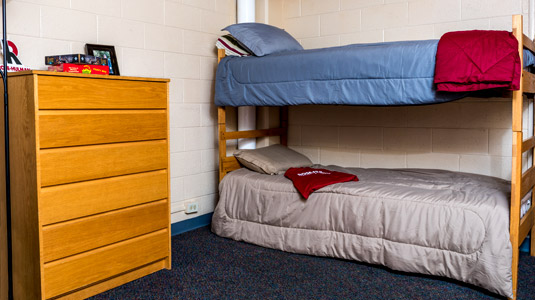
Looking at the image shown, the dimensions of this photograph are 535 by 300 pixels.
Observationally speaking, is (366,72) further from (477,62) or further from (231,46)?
(231,46)

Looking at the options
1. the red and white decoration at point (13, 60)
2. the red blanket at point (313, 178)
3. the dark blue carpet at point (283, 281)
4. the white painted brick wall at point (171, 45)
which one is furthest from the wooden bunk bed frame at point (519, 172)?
the red and white decoration at point (13, 60)

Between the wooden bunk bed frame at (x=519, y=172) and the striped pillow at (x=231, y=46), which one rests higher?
the striped pillow at (x=231, y=46)

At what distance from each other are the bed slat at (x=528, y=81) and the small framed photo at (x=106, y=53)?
6.82 ft

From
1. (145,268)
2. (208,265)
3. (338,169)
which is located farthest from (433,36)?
(145,268)

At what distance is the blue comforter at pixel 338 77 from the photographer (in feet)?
7.78

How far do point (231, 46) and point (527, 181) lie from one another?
1929 millimetres

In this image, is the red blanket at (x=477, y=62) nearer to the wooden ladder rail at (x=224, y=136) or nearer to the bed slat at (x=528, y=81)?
the bed slat at (x=528, y=81)

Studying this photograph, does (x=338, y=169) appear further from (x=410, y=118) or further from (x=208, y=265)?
(x=208, y=265)

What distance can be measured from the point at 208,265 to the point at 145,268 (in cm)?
34

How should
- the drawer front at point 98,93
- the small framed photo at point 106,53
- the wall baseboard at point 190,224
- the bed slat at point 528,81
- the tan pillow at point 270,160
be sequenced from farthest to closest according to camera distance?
the wall baseboard at point 190,224 → the tan pillow at point 270,160 → the small framed photo at point 106,53 → the bed slat at point 528,81 → the drawer front at point 98,93

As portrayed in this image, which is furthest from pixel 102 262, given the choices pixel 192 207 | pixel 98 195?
pixel 192 207

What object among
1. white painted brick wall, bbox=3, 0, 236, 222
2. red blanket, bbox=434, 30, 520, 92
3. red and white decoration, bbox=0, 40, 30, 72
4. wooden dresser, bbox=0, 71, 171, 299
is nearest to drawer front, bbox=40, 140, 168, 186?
wooden dresser, bbox=0, 71, 171, 299

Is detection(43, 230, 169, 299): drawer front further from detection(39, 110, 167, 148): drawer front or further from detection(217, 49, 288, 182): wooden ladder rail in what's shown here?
detection(217, 49, 288, 182): wooden ladder rail

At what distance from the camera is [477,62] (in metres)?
2.12
